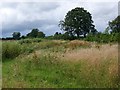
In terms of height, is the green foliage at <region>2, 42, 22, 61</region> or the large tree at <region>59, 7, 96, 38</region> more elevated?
the large tree at <region>59, 7, 96, 38</region>

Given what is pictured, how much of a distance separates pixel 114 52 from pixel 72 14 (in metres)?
43.3

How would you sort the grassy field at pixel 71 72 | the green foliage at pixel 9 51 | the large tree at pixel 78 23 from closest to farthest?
the grassy field at pixel 71 72
the green foliage at pixel 9 51
the large tree at pixel 78 23

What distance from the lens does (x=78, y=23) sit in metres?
53.5

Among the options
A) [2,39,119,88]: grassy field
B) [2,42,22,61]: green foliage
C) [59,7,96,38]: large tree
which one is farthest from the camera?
[59,7,96,38]: large tree

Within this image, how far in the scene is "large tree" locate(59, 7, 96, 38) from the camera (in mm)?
52625

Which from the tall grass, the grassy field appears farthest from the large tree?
the grassy field

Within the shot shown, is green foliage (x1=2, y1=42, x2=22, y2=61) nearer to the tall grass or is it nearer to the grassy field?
the tall grass

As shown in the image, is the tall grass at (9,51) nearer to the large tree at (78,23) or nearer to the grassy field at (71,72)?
the grassy field at (71,72)

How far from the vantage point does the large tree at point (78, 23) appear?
5262 cm

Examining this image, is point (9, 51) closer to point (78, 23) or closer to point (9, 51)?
point (9, 51)

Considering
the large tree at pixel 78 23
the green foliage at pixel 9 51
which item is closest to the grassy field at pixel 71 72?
the green foliage at pixel 9 51

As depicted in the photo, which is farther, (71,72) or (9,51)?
(9,51)

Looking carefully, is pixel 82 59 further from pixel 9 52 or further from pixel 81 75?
pixel 9 52

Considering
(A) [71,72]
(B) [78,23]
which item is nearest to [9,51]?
(A) [71,72]
